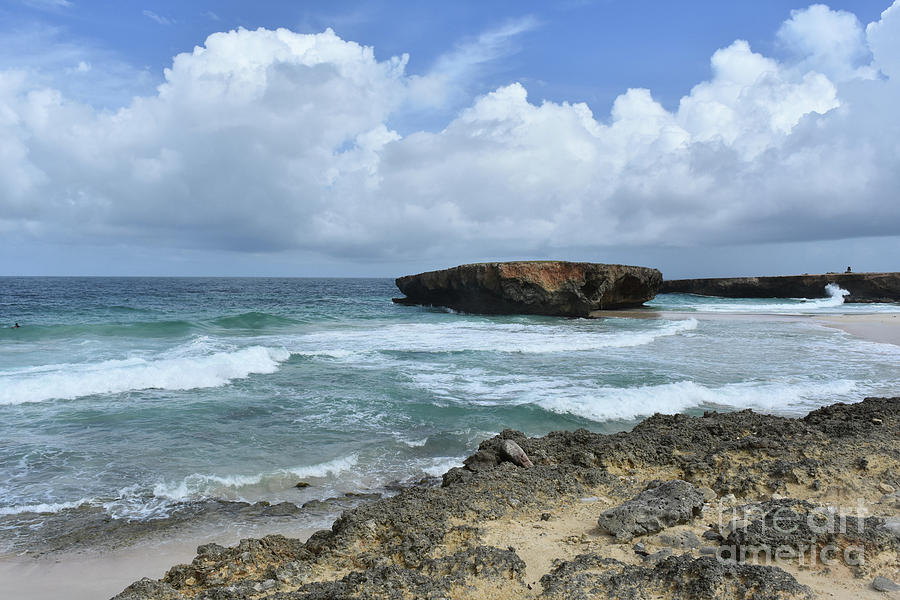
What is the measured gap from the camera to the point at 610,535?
4.44 metres

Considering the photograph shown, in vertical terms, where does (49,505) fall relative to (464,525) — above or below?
below

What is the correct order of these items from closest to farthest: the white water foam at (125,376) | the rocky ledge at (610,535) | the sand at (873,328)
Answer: the rocky ledge at (610,535) < the white water foam at (125,376) < the sand at (873,328)

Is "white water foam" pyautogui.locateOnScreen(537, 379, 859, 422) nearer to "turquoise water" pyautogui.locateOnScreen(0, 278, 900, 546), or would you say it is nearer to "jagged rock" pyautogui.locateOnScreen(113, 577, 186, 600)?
"turquoise water" pyautogui.locateOnScreen(0, 278, 900, 546)

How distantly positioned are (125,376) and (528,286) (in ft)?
77.6

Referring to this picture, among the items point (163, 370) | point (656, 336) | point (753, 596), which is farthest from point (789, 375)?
point (163, 370)

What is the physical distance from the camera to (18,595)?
4.54 m

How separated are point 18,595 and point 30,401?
8873 mm

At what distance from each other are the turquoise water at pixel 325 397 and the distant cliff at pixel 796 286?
39.9 m

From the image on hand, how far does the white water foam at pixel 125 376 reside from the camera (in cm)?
1208

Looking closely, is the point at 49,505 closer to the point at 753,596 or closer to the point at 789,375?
the point at 753,596

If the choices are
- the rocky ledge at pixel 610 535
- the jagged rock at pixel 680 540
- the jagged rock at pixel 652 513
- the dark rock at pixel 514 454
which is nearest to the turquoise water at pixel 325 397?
the dark rock at pixel 514 454

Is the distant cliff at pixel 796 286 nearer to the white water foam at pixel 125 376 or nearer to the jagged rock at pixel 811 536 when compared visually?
the white water foam at pixel 125 376

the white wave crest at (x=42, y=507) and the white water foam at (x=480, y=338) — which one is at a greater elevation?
the white water foam at (x=480, y=338)

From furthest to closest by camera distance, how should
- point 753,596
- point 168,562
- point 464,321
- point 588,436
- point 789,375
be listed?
point 464,321
point 789,375
point 588,436
point 168,562
point 753,596
